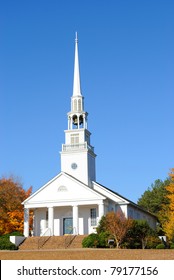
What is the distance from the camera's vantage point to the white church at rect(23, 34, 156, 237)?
151ft

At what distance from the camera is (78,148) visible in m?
50.8

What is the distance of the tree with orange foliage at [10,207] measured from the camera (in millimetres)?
49234

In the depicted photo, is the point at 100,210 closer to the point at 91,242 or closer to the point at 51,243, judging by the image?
the point at 51,243

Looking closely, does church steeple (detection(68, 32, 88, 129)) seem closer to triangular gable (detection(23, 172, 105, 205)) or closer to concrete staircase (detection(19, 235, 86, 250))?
triangular gable (detection(23, 172, 105, 205))

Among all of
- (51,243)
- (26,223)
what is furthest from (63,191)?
(51,243)

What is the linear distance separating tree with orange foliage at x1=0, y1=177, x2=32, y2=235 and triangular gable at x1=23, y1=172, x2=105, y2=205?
10.0 ft

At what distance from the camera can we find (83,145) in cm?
5091

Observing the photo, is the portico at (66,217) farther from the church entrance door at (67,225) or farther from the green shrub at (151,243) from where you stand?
the green shrub at (151,243)

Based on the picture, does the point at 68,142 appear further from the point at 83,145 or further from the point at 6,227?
the point at 6,227

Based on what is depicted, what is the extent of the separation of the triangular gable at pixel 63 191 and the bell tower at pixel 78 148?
10.6 feet

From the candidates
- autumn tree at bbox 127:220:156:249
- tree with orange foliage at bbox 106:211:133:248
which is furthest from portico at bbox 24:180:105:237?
tree with orange foliage at bbox 106:211:133:248

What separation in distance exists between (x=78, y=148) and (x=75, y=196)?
268 inches

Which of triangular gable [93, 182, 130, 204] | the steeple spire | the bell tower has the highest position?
the steeple spire
